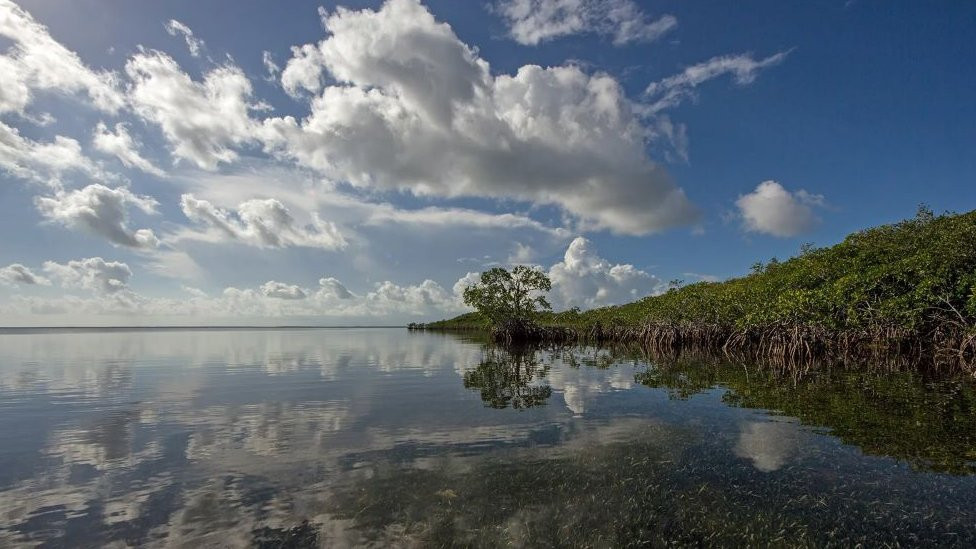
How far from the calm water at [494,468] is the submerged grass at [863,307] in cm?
1069

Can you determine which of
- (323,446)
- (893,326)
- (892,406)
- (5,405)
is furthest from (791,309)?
(5,405)

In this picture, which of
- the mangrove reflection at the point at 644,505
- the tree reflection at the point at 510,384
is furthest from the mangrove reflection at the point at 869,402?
the tree reflection at the point at 510,384

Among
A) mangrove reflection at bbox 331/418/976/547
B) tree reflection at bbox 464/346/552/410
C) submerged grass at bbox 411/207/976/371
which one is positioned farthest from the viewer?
submerged grass at bbox 411/207/976/371

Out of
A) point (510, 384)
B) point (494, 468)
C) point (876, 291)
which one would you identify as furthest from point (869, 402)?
point (876, 291)

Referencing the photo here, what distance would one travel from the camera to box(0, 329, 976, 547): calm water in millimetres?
5320

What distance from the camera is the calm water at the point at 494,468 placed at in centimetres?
532

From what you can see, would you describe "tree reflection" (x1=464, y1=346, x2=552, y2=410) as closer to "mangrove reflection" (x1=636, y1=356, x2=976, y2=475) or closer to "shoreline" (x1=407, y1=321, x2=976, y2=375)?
"mangrove reflection" (x1=636, y1=356, x2=976, y2=475)

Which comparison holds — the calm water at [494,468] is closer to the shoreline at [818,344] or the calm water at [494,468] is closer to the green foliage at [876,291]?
the shoreline at [818,344]

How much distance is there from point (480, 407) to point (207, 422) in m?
6.26

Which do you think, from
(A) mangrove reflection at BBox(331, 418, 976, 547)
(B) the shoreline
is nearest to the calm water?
(A) mangrove reflection at BBox(331, 418, 976, 547)

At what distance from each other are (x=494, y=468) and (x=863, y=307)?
89.8 ft

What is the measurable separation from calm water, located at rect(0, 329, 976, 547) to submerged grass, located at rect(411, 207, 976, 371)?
35.1 ft

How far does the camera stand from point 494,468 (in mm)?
7359

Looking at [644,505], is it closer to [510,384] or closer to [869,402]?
[869,402]
